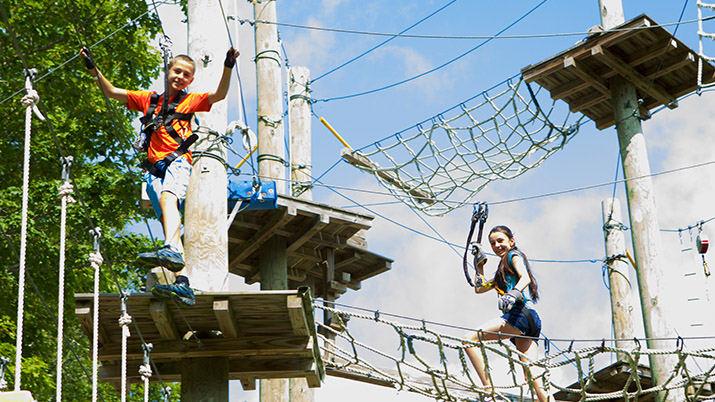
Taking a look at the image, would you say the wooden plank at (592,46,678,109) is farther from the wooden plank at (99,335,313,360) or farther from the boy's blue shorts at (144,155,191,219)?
the boy's blue shorts at (144,155,191,219)

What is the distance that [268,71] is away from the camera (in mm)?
8773

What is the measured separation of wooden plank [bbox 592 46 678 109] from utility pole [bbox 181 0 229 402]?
400 centimetres

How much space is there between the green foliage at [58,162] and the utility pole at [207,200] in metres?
4.29

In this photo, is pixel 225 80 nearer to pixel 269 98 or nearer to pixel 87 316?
pixel 87 316

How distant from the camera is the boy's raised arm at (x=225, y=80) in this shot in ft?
14.6

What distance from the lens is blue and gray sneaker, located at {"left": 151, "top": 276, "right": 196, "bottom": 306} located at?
4387 mm

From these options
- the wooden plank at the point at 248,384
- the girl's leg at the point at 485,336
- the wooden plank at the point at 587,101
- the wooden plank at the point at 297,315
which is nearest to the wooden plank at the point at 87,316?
the wooden plank at the point at 297,315

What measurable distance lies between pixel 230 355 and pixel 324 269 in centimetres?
392

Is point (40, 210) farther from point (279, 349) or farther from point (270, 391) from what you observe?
point (279, 349)

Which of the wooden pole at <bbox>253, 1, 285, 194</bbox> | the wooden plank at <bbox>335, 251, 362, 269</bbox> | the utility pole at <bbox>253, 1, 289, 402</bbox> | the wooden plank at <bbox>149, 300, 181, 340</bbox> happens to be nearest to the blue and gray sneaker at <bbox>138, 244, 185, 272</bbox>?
the wooden plank at <bbox>149, 300, 181, 340</bbox>

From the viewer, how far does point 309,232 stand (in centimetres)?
796

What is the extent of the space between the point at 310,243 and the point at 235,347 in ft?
11.7

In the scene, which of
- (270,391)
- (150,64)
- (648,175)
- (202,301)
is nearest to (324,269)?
(270,391)

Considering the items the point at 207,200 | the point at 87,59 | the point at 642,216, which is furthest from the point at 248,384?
the point at 642,216
